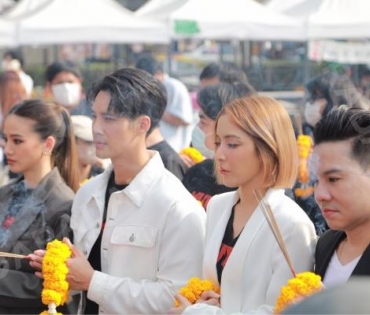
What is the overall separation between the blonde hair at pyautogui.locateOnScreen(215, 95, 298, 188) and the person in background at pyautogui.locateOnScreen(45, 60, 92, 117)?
487 cm

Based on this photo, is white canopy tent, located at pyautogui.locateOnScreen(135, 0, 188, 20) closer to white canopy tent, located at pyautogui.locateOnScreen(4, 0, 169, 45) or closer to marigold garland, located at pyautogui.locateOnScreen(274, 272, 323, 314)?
white canopy tent, located at pyautogui.locateOnScreen(4, 0, 169, 45)

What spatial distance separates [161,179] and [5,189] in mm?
1113

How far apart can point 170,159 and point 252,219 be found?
1.86 metres

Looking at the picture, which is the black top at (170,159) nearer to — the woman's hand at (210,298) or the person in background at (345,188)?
the woman's hand at (210,298)

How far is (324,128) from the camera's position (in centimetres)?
320

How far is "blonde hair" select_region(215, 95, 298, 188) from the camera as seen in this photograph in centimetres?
352

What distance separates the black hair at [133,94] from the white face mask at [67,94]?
4.64 meters

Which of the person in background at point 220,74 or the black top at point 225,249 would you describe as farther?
the person in background at point 220,74

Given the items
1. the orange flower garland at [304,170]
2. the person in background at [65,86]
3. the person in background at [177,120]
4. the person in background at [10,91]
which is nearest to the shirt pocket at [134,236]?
the orange flower garland at [304,170]

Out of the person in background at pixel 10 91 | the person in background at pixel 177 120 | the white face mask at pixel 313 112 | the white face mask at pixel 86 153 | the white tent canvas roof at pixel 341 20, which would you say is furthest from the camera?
the white tent canvas roof at pixel 341 20

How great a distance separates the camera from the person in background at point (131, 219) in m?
3.83

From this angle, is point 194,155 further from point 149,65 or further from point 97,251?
point 149,65

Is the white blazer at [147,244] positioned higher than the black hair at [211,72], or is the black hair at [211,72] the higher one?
the white blazer at [147,244]

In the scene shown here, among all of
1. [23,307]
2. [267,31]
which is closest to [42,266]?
[23,307]
